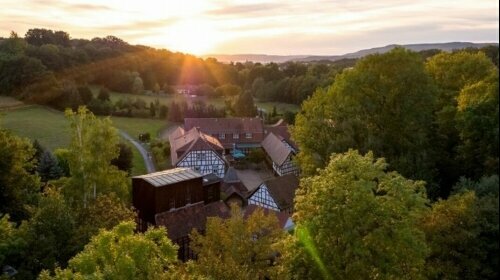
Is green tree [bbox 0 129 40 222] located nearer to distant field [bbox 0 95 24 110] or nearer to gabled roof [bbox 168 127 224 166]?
gabled roof [bbox 168 127 224 166]

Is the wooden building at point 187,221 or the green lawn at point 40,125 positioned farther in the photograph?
the green lawn at point 40,125

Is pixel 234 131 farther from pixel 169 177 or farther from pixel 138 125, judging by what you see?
pixel 169 177

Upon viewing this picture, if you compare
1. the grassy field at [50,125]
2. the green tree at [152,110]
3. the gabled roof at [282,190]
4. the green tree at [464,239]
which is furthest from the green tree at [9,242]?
the green tree at [152,110]

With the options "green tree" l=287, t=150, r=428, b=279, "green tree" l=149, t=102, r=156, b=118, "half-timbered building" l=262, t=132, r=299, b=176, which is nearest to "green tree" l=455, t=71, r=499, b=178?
"green tree" l=287, t=150, r=428, b=279

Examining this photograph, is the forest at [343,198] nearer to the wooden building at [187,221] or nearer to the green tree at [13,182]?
the green tree at [13,182]

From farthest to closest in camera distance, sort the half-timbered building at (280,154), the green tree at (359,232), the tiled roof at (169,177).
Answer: the half-timbered building at (280,154) → the tiled roof at (169,177) → the green tree at (359,232)

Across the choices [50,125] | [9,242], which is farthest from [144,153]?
[9,242]
